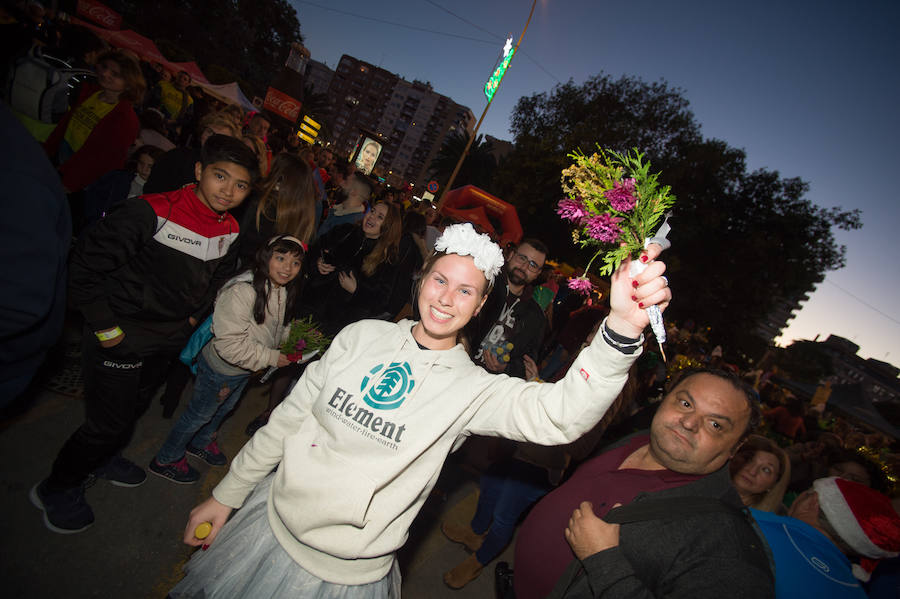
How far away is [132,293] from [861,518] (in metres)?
4.81

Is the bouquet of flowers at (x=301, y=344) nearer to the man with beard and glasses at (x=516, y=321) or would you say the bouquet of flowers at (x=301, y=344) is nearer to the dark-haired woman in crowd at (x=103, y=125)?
the man with beard and glasses at (x=516, y=321)

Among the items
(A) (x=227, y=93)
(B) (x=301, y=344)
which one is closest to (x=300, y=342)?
(B) (x=301, y=344)

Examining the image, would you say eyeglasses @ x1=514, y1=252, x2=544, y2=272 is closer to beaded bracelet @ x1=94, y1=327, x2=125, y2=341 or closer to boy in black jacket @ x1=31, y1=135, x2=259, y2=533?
boy in black jacket @ x1=31, y1=135, x2=259, y2=533

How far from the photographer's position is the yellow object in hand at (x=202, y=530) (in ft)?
5.59

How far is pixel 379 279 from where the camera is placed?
4.37 metres

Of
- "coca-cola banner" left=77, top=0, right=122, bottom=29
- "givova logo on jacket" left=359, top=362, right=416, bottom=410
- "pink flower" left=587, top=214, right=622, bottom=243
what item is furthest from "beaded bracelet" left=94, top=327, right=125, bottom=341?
"coca-cola banner" left=77, top=0, right=122, bottom=29

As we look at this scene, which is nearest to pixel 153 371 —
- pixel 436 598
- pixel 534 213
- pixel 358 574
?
pixel 358 574

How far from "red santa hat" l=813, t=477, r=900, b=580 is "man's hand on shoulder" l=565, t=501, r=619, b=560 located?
1.99 meters

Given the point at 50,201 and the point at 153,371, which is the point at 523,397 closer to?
the point at 50,201

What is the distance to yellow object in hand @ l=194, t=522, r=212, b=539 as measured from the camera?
1704mm

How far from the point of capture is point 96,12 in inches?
648

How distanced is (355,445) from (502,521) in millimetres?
2233

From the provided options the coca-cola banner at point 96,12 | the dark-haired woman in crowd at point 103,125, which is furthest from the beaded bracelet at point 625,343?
the coca-cola banner at point 96,12

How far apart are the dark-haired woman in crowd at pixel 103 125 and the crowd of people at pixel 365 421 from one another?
0.08 feet
